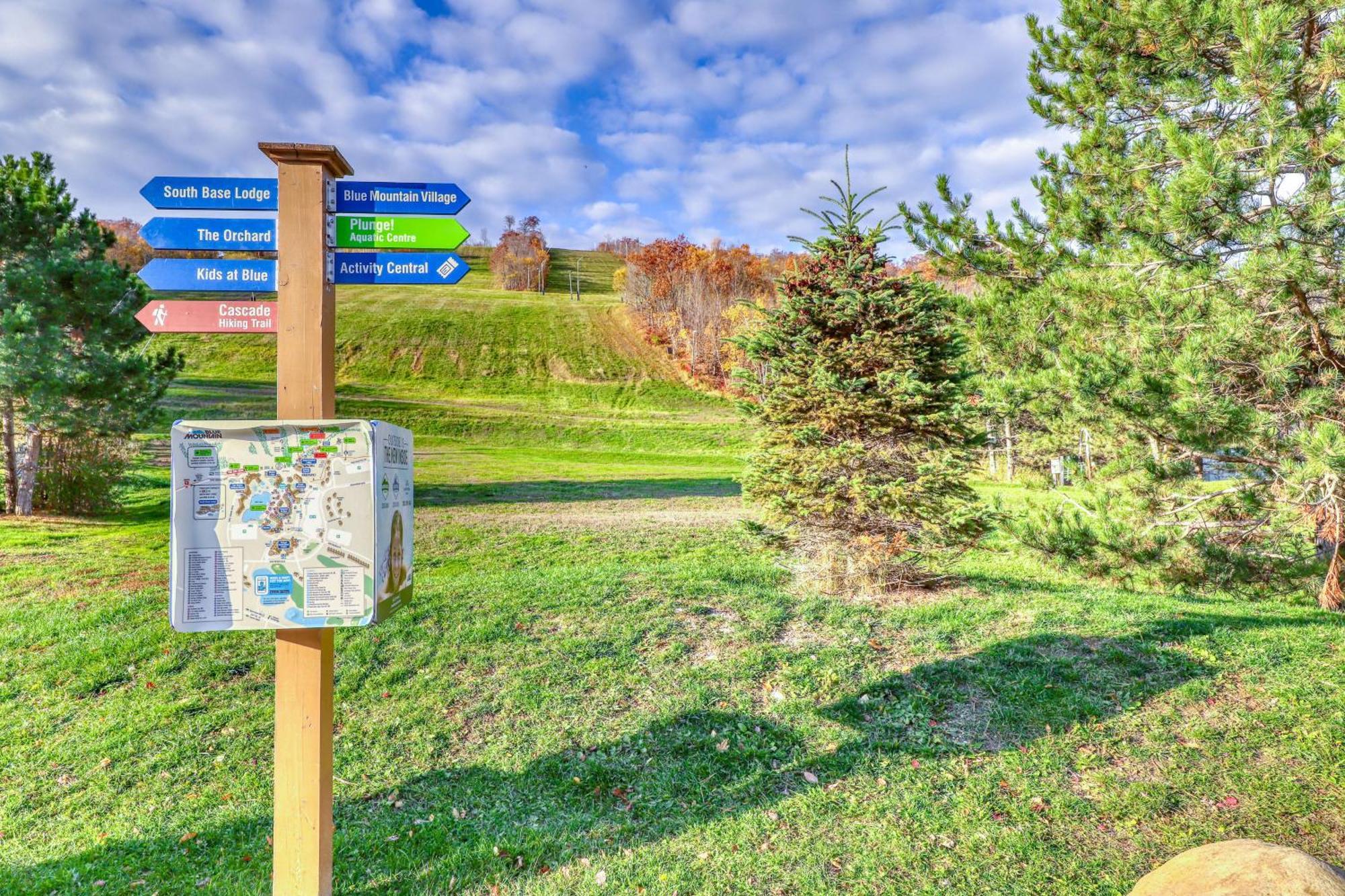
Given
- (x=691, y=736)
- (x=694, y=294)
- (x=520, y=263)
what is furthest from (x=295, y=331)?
(x=520, y=263)

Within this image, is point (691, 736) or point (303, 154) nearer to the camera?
point (303, 154)

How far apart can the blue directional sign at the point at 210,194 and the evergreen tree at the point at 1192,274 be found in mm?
6351

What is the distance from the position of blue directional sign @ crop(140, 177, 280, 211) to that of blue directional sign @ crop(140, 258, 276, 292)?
0.78 ft

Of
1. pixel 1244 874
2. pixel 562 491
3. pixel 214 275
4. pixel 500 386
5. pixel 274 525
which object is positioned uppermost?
pixel 500 386

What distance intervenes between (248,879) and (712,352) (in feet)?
144

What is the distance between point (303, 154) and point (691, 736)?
12.8 ft

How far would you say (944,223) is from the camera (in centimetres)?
789

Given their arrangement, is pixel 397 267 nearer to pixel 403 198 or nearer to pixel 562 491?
pixel 403 198

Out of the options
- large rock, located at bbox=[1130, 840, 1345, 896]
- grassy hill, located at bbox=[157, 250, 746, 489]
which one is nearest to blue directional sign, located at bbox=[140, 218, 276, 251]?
large rock, located at bbox=[1130, 840, 1345, 896]

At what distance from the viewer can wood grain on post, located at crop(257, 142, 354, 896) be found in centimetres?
292

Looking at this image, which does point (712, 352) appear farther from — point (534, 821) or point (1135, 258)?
point (534, 821)

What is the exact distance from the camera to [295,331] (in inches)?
115

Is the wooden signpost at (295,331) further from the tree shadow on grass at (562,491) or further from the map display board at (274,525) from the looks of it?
the tree shadow on grass at (562,491)

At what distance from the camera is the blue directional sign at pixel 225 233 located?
2.99 metres
